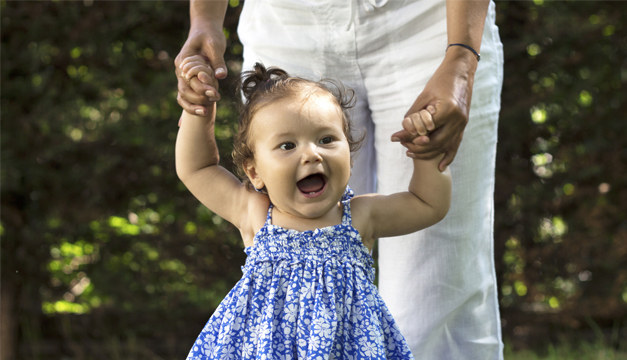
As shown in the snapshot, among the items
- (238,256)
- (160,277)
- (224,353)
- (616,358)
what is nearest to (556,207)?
(616,358)

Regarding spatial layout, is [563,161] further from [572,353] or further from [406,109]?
[406,109]

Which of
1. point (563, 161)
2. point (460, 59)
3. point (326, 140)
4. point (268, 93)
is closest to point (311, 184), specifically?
point (326, 140)

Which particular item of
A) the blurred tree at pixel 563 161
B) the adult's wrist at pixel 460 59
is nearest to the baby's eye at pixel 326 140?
the adult's wrist at pixel 460 59

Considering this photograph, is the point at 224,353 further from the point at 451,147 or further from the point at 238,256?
the point at 238,256

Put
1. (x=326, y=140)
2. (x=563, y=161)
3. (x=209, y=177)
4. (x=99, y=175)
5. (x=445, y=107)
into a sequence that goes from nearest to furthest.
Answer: (x=445, y=107) < (x=326, y=140) < (x=209, y=177) < (x=99, y=175) < (x=563, y=161)

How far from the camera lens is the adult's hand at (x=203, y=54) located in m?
1.45

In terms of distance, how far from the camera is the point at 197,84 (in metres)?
1.44

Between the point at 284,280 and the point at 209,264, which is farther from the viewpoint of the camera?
the point at 209,264

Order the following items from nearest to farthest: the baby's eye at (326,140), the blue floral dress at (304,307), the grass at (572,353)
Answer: the blue floral dress at (304,307) → the baby's eye at (326,140) → the grass at (572,353)

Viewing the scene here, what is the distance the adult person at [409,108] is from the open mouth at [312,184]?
35cm

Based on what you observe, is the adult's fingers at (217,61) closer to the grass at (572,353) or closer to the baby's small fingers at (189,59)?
the baby's small fingers at (189,59)

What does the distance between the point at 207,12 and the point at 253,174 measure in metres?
0.47

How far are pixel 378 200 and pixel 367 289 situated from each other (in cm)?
A: 24

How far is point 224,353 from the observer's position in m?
1.39
